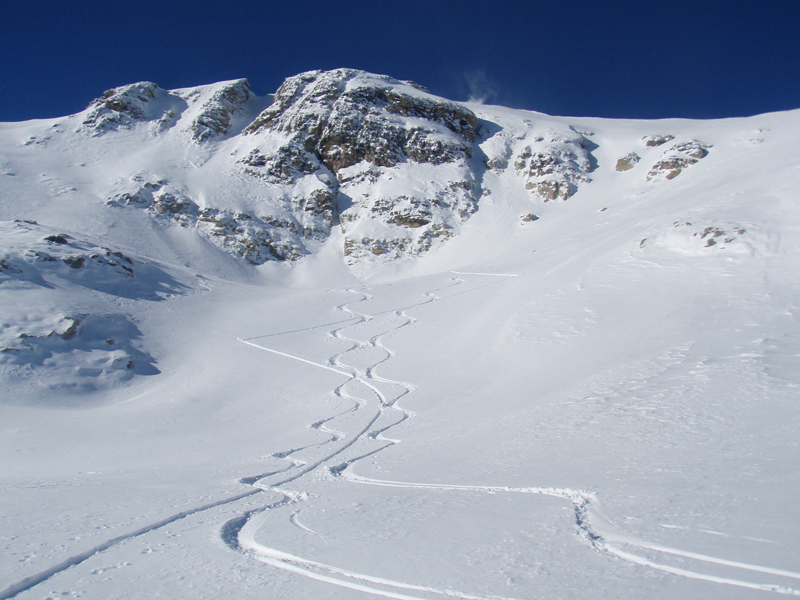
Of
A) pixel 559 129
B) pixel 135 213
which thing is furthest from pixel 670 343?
pixel 559 129

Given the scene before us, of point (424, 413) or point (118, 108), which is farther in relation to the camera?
point (118, 108)

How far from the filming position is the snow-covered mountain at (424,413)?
2.99 metres

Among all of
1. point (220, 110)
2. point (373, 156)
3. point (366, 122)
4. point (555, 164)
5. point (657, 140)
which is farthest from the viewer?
point (220, 110)

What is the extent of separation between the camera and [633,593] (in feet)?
8.14

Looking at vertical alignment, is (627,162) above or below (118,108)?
below

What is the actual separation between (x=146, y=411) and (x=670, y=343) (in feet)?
40.3

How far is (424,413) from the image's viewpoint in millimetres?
8719

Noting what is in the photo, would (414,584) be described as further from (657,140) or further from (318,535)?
(657,140)

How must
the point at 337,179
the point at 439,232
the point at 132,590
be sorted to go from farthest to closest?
the point at 337,179
the point at 439,232
the point at 132,590

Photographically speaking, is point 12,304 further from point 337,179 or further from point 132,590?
point 337,179

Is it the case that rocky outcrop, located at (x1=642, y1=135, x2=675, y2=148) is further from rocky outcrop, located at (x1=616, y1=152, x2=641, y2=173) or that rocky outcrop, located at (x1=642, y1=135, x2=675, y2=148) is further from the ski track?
the ski track

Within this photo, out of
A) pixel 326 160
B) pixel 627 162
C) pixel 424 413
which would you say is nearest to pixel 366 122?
pixel 326 160

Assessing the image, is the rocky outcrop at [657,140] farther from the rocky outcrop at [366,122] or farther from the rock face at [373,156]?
the rocky outcrop at [366,122]

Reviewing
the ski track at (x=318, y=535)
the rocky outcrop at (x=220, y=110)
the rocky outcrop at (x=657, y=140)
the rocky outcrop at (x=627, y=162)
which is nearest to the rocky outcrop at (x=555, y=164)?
the rocky outcrop at (x=627, y=162)
